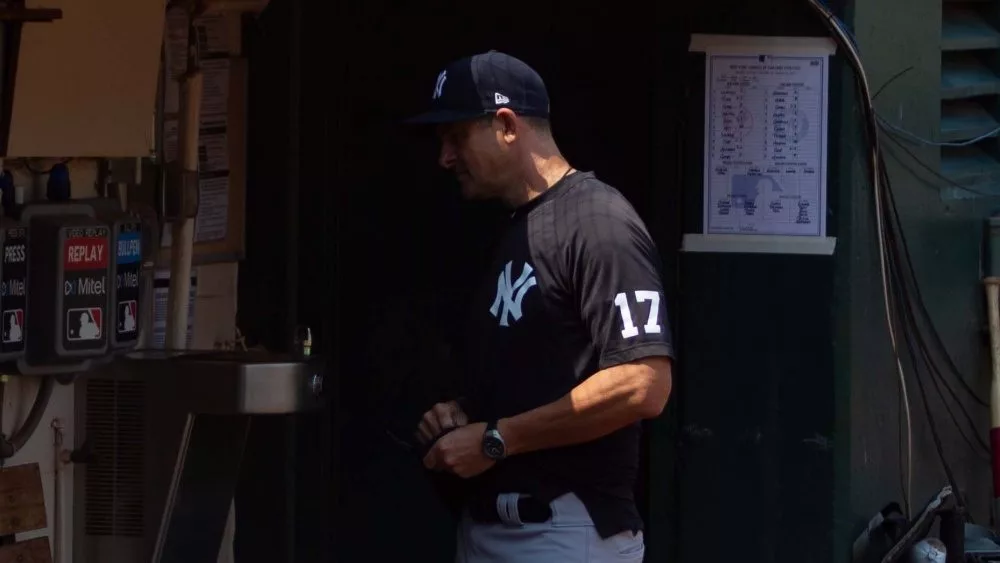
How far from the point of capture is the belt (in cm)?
330

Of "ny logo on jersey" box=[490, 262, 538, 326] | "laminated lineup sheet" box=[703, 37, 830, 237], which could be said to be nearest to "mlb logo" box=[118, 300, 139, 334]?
"ny logo on jersey" box=[490, 262, 538, 326]

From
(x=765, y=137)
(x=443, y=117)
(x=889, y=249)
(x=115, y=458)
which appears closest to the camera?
(x=443, y=117)

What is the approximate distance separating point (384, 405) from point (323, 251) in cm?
51

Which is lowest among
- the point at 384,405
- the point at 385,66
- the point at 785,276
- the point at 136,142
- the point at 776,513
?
the point at 776,513

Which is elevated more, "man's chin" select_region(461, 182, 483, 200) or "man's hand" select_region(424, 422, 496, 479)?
"man's chin" select_region(461, 182, 483, 200)

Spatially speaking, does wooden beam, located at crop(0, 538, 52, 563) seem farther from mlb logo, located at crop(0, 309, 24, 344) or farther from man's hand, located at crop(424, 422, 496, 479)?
man's hand, located at crop(424, 422, 496, 479)

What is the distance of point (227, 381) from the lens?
3623 mm

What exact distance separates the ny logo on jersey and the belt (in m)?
0.36

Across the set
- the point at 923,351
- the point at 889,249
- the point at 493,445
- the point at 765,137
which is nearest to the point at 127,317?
the point at 493,445

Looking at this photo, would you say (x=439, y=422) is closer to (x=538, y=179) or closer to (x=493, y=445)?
(x=493, y=445)

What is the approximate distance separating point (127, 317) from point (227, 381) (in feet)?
0.90

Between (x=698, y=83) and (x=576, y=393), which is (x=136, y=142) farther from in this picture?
(x=698, y=83)

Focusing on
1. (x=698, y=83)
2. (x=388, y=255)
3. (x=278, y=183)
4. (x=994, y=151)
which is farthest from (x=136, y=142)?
(x=994, y=151)

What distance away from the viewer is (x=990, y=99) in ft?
18.6
